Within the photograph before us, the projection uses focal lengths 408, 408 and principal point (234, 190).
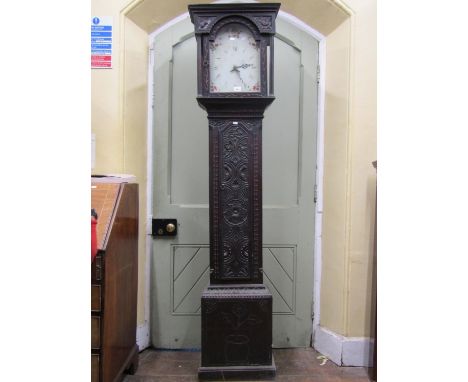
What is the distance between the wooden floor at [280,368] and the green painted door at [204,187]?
8 centimetres

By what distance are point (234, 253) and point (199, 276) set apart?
488 mm

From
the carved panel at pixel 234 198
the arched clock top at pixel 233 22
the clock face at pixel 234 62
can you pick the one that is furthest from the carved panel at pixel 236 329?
the arched clock top at pixel 233 22

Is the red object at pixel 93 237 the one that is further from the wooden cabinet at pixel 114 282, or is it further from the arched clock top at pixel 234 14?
the arched clock top at pixel 234 14

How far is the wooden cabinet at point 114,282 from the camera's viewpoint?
58.6 inches

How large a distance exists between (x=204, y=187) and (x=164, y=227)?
312 millimetres

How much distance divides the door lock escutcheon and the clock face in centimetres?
80

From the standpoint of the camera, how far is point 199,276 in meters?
2.28

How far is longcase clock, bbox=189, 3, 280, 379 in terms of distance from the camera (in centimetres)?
178

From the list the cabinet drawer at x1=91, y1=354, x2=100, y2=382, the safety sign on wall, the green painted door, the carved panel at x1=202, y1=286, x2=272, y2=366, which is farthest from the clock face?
the cabinet drawer at x1=91, y1=354, x2=100, y2=382

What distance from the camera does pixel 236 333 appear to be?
1.83 meters

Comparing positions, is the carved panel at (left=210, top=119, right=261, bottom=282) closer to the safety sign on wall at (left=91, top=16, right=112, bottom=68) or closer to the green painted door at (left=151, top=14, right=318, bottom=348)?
the green painted door at (left=151, top=14, right=318, bottom=348)

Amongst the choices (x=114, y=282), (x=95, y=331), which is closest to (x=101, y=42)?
(x=114, y=282)
